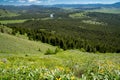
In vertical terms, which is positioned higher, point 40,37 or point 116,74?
point 116,74

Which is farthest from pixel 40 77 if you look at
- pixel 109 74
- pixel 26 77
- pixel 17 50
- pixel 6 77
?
pixel 17 50

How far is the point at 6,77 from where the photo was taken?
8406mm

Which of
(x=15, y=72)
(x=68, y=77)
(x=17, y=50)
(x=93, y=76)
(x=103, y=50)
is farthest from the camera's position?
Result: (x=103, y=50)

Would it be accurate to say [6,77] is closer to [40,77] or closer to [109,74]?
[40,77]

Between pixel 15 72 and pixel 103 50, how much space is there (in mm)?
134796

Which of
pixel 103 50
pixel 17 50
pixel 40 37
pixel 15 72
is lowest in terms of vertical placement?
pixel 103 50

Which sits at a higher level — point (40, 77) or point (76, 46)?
point (40, 77)

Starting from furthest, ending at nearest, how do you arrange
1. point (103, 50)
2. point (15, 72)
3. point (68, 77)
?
point (103, 50) < point (15, 72) < point (68, 77)

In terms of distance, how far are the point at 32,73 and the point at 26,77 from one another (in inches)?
12.2

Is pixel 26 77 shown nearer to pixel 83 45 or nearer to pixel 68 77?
pixel 68 77

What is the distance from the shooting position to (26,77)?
817 centimetres

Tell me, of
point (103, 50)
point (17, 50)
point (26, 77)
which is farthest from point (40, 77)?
point (103, 50)

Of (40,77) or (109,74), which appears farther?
(109,74)

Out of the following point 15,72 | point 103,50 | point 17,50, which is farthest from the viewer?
point 103,50
